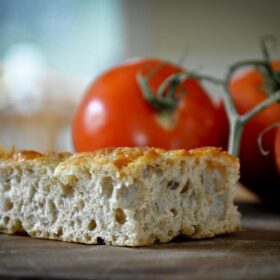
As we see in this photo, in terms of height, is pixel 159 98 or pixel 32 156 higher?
pixel 159 98

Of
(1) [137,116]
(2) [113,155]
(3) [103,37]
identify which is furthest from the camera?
(3) [103,37]

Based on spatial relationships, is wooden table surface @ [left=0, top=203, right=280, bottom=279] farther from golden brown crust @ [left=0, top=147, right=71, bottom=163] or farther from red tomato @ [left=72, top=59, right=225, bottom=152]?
red tomato @ [left=72, top=59, right=225, bottom=152]

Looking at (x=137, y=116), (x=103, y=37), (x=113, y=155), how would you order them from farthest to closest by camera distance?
(x=103, y=37)
(x=137, y=116)
(x=113, y=155)

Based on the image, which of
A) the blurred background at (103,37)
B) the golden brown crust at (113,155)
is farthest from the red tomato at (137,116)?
the blurred background at (103,37)

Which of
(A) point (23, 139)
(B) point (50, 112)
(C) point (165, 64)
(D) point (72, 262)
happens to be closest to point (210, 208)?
(D) point (72, 262)

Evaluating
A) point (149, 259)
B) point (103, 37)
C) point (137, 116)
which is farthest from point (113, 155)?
point (103, 37)

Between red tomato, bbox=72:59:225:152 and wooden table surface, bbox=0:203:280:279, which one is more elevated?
red tomato, bbox=72:59:225:152

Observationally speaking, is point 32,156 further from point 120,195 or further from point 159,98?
point 159,98

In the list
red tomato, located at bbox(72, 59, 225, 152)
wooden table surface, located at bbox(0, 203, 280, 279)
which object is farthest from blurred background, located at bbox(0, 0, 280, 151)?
wooden table surface, located at bbox(0, 203, 280, 279)
